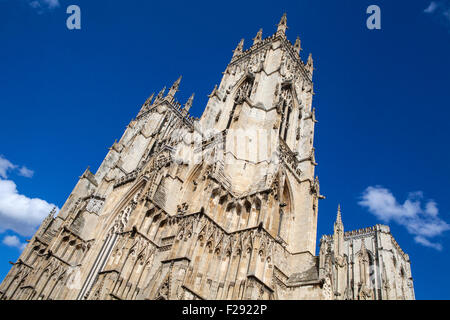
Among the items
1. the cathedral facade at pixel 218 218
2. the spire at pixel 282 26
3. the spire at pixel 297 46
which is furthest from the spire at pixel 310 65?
the spire at pixel 282 26

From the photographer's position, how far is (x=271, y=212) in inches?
548

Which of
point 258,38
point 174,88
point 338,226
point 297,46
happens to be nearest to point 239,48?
point 258,38

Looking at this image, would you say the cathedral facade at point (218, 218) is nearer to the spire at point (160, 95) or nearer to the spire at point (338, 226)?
the spire at point (338, 226)

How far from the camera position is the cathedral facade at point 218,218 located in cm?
1250

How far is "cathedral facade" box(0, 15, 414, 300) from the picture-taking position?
492 inches

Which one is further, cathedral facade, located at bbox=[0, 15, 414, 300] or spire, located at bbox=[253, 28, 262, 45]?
spire, located at bbox=[253, 28, 262, 45]

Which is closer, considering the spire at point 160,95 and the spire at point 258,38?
the spire at point 258,38

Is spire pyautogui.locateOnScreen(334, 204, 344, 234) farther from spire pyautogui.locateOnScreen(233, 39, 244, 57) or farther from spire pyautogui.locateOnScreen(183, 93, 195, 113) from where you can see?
spire pyautogui.locateOnScreen(183, 93, 195, 113)

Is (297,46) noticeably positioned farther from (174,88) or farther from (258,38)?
(174,88)

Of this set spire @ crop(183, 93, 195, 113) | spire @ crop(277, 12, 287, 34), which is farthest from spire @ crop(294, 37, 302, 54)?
spire @ crop(183, 93, 195, 113)

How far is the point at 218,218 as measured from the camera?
1386cm
